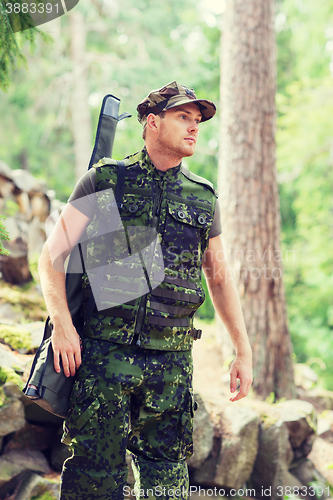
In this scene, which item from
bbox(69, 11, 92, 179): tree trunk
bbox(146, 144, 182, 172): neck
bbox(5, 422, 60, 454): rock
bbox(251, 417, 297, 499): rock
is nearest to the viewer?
bbox(146, 144, 182, 172): neck

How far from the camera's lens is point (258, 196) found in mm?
5246

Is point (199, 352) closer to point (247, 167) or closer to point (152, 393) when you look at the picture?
point (247, 167)

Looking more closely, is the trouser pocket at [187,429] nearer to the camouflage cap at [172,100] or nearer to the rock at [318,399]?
the camouflage cap at [172,100]

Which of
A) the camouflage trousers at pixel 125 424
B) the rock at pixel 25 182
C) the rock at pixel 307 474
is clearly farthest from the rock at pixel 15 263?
the rock at pixel 307 474

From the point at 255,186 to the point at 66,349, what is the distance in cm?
379

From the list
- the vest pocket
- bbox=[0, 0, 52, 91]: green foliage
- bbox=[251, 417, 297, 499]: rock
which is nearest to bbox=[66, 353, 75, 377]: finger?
the vest pocket

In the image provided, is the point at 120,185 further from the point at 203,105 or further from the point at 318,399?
the point at 318,399

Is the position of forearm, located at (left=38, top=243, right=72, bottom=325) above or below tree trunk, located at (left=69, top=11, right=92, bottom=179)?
below

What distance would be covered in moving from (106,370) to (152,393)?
0.88 ft

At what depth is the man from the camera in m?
2.05

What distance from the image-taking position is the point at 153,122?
7.60ft

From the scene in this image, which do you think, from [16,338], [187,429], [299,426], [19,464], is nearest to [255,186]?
[299,426]

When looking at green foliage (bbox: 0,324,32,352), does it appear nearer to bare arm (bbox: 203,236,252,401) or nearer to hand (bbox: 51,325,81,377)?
hand (bbox: 51,325,81,377)

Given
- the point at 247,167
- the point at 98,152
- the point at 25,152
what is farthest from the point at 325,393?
the point at 25,152
